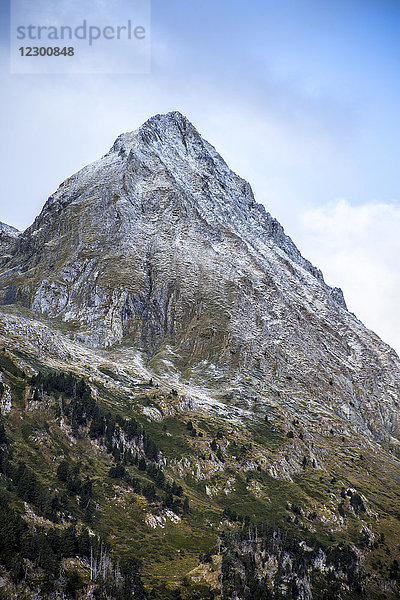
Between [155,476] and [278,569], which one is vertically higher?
[155,476]

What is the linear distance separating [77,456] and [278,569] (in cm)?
7068

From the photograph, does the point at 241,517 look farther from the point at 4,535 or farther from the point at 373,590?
the point at 4,535

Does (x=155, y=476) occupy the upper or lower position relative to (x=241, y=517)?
upper

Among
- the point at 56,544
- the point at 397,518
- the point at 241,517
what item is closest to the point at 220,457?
the point at 241,517

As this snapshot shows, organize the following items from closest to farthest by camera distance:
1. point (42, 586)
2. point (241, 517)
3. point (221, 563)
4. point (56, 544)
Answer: point (42, 586) < point (56, 544) < point (221, 563) < point (241, 517)

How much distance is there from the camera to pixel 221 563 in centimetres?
12531

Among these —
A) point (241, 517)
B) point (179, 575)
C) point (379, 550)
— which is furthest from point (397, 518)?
point (179, 575)

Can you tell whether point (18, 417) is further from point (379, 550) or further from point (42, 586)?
point (379, 550)

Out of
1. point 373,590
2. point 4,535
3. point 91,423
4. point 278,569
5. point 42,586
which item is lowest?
point 373,590

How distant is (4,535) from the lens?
8694 cm

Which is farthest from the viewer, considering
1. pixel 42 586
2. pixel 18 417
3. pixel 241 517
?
pixel 241 517

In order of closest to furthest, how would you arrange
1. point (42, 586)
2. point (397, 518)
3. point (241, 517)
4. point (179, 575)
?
1. point (42, 586)
2. point (179, 575)
3. point (241, 517)
4. point (397, 518)

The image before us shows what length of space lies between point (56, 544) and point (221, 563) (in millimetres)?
49657

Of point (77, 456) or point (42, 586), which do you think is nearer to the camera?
point (42, 586)
